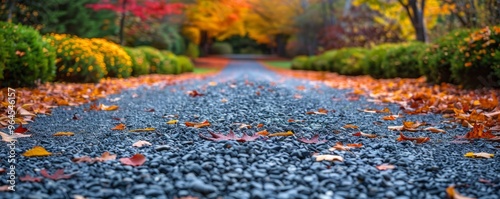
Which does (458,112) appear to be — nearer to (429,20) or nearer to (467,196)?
(467,196)

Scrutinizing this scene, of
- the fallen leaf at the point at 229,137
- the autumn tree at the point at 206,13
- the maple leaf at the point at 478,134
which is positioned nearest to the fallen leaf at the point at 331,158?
the fallen leaf at the point at 229,137

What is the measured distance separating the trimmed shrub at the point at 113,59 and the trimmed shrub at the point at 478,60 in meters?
6.96

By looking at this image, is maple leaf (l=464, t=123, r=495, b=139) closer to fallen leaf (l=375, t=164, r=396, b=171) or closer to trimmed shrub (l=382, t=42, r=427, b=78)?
fallen leaf (l=375, t=164, r=396, b=171)

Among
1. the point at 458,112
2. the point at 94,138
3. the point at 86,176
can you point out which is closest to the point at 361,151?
the point at 86,176

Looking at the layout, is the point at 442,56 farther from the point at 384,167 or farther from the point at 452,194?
the point at 452,194

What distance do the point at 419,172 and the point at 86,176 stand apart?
5.48ft

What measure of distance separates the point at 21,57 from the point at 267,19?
3384 centimetres

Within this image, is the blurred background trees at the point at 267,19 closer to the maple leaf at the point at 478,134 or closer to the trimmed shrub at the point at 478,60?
the trimmed shrub at the point at 478,60

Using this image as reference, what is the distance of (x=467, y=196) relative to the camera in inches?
84.8

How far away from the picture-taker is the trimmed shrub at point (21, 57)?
6.34m

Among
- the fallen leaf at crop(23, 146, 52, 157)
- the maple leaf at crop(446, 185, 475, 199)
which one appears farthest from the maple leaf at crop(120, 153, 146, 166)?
the maple leaf at crop(446, 185, 475, 199)

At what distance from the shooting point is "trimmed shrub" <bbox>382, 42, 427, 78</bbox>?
10.3 m

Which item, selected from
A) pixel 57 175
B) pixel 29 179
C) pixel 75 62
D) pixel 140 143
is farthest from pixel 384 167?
pixel 75 62

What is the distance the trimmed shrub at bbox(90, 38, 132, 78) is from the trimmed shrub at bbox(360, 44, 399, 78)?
6.00 m
